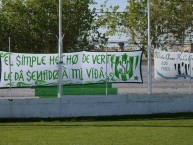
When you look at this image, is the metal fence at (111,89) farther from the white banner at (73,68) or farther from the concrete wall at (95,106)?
the concrete wall at (95,106)

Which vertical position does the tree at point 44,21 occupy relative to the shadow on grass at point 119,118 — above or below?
above

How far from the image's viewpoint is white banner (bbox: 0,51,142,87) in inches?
658

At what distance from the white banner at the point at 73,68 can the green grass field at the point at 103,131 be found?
1.31 m

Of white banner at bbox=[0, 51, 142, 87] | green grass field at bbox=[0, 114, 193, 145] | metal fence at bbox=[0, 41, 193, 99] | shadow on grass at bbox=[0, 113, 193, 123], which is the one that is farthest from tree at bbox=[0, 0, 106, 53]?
green grass field at bbox=[0, 114, 193, 145]

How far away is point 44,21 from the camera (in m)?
31.1

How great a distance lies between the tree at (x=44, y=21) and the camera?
93.6ft

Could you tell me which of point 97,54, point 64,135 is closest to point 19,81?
point 97,54

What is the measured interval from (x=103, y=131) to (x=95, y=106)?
3477 millimetres

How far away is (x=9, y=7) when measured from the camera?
32.9m

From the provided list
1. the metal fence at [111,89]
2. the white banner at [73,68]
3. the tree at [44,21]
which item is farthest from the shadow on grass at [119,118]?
the tree at [44,21]

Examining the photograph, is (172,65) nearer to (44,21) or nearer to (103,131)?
(103,131)

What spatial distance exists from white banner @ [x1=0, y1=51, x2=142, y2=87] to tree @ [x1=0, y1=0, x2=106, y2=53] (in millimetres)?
9246

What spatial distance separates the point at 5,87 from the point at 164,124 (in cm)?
507

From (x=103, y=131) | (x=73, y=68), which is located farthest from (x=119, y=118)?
(x=103, y=131)
